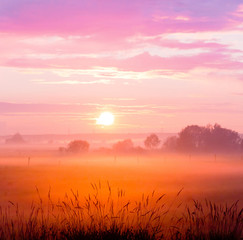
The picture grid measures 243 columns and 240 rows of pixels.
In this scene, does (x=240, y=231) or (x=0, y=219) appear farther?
(x=0, y=219)

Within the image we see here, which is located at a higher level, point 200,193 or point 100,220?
point 100,220

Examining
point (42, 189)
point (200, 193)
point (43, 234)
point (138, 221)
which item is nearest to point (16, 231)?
point (43, 234)

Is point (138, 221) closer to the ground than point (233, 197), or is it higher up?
higher up

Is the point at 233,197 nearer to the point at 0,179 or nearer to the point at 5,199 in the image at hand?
the point at 5,199

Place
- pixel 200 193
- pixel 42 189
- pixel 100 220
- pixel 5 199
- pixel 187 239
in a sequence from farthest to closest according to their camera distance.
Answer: pixel 42 189, pixel 200 193, pixel 5 199, pixel 100 220, pixel 187 239

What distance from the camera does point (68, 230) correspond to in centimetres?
1753

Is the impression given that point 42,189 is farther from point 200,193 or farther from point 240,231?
point 240,231

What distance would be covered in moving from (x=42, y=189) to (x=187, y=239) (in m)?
96.4

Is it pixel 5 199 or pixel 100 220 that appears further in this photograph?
pixel 5 199

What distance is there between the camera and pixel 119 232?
56.9 ft

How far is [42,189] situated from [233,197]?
1825 inches

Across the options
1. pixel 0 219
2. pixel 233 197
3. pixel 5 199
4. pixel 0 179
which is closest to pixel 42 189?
pixel 0 179

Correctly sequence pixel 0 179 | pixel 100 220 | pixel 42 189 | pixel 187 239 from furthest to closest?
pixel 0 179, pixel 42 189, pixel 100 220, pixel 187 239

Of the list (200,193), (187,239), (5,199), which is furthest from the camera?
(200,193)
